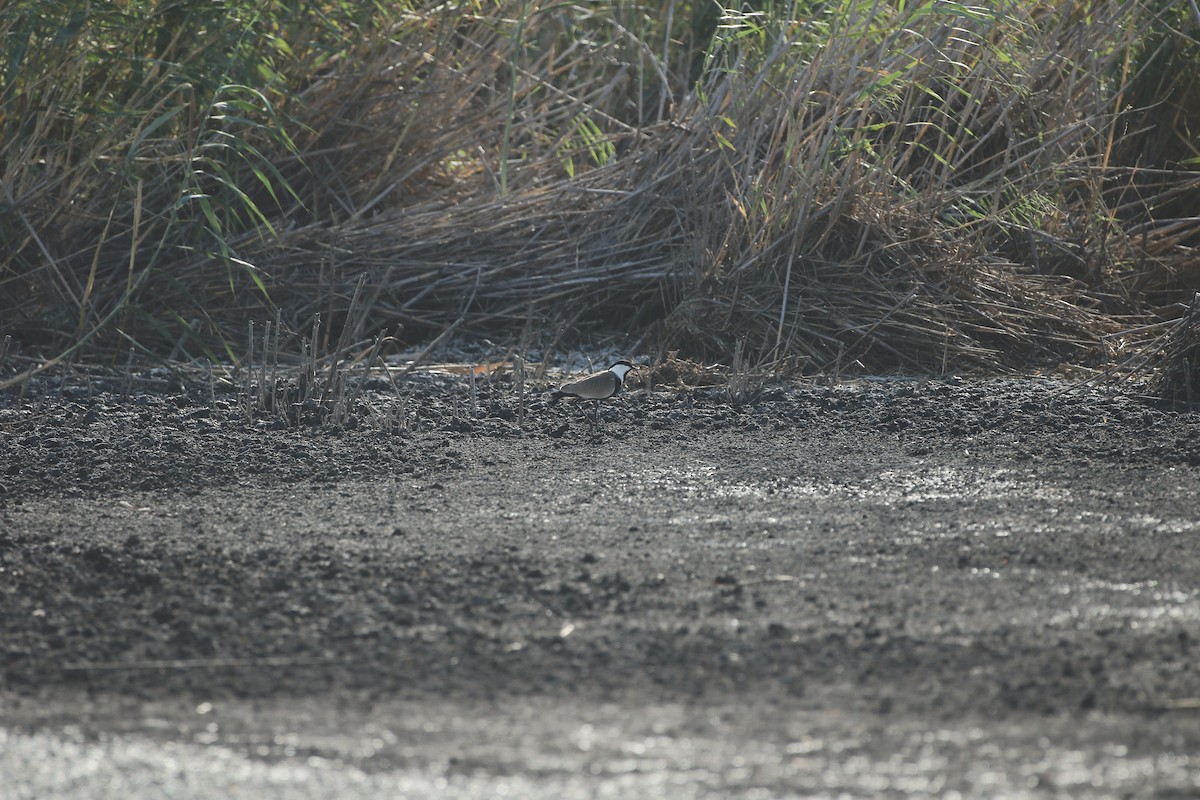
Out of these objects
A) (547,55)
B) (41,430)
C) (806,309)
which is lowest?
(41,430)

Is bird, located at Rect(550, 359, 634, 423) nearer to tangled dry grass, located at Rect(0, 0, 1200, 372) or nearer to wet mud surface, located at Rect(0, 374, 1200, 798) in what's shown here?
wet mud surface, located at Rect(0, 374, 1200, 798)

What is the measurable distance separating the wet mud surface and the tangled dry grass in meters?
1.29

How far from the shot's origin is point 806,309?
5180 mm

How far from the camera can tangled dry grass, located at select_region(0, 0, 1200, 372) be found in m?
5.13

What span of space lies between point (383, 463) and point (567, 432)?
63cm

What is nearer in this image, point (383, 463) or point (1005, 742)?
point (1005, 742)

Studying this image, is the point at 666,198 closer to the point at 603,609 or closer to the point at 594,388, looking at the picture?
the point at 594,388

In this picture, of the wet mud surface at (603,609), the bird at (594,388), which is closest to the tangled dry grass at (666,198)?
the bird at (594,388)

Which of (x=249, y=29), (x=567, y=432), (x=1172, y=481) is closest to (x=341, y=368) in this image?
(x=567, y=432)

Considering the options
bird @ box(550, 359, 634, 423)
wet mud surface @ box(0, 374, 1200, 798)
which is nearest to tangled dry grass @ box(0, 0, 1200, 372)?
bird @ box(550, 359, 634, 423)

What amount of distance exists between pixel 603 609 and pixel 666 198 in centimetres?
355

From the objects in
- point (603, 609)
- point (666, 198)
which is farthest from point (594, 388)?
point (603, 609)

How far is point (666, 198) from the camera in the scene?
5.78 m

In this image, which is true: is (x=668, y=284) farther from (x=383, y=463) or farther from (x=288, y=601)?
(x=288, y=601)
